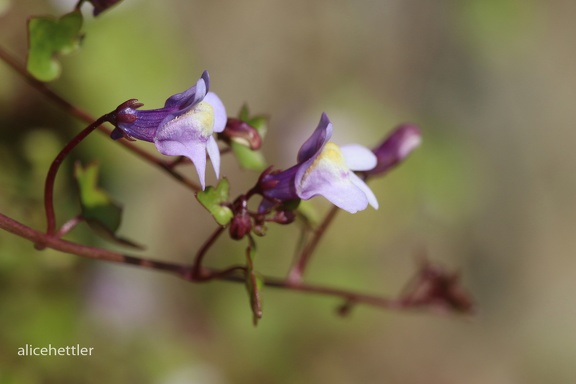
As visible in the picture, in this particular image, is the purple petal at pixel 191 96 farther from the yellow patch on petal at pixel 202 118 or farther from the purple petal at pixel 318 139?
the purple petal at pixel 318 139

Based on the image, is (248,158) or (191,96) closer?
(191,96)

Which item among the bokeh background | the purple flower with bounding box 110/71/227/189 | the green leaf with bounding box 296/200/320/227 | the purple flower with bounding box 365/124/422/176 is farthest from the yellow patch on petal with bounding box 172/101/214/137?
the bokeh background

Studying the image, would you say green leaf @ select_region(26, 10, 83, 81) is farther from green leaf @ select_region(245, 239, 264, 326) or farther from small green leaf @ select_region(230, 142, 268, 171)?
green leaf @ select_region(245, 239, 264, 326)

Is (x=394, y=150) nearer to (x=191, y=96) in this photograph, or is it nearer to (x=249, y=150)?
(x=249, y=150)

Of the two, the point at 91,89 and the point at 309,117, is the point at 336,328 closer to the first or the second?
the point at 309,117

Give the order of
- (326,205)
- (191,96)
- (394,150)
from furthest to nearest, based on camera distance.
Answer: (326,205)
(394,150)
(191,96)

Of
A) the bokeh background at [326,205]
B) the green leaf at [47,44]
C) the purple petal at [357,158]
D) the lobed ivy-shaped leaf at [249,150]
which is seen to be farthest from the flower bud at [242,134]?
the bokeh background at [326,205]

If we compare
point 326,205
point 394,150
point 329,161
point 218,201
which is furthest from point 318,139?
point 326,205
